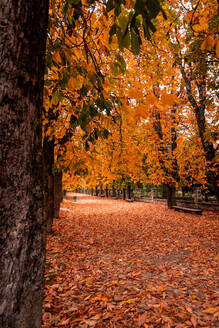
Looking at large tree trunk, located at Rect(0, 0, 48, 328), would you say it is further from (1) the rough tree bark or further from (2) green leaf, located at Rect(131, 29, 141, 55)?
(1) the rough tree bark

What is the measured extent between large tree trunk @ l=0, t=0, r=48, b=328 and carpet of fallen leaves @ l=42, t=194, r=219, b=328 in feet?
6.22

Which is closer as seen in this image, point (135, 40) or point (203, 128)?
point (135, 40)

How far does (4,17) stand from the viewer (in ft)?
3.76

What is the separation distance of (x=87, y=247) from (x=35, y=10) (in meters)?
6.43

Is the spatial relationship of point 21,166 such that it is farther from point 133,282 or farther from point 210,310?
point 133,282

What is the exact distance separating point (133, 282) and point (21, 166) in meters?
3.72

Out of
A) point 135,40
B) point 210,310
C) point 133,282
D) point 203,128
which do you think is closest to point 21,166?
point 135,40

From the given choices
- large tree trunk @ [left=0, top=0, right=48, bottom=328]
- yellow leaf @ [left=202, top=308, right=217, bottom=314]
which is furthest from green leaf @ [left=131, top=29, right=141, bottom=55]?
yellow leaf @ [left=202, top=308, right=217, bottom=314]

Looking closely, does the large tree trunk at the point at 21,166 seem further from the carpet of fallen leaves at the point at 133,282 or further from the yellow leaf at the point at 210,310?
the yellow leaf at the point at 210,310

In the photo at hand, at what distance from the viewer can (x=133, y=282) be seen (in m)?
3.83

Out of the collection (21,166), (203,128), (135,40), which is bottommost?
(21,166)

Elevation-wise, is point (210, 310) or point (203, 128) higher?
point (203, 128)

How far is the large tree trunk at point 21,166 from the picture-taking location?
1137mm

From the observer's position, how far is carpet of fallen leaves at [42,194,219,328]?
267 cm
